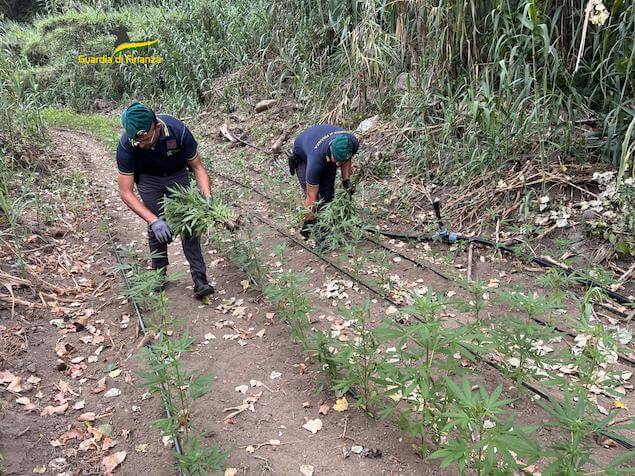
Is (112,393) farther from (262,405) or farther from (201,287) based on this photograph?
(201,287)

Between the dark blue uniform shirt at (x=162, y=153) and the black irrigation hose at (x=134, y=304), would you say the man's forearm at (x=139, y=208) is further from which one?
the black irrigation hose at (x=134, y=304)

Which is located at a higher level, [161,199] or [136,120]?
[136,120]

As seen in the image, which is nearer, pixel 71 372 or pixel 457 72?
pixel 71 372

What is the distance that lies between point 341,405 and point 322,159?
2.62 metres

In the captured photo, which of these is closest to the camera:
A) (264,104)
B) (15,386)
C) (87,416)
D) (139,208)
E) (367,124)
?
(87,416)

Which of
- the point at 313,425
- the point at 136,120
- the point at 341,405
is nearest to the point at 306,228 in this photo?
the point at 136,120

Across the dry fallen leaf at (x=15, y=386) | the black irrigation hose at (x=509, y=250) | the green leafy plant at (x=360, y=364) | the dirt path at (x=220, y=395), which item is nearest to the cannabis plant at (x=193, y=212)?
the dirt path at (x=220, y=395)

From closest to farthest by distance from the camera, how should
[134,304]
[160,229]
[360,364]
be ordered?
1. [360,364]
2. [160,229]
3. [134,304]

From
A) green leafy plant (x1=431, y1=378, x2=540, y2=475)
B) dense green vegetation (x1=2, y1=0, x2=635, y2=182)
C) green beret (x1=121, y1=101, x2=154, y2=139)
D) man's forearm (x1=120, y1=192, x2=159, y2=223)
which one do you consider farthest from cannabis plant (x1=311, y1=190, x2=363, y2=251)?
green leafy plant (x1=431, y1=378, x2=540, y2=475)

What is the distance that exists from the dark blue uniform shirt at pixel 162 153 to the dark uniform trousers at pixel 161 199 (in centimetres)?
6

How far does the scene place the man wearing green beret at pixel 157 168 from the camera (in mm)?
3641

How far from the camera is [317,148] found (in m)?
4.77

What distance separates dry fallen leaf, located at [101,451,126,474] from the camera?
2551 millimetres

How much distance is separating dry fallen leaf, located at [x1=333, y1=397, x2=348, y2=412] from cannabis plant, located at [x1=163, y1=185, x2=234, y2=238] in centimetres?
157
